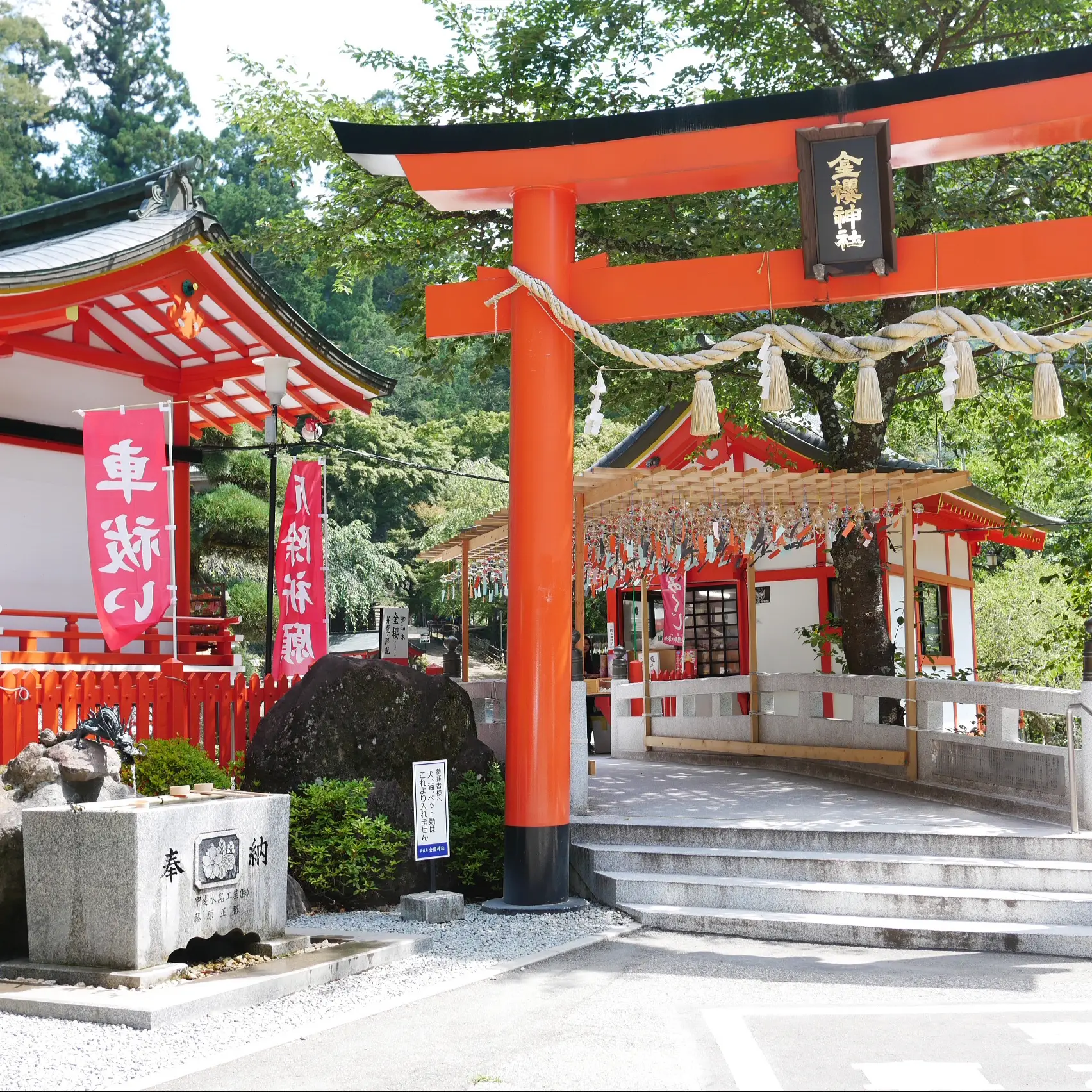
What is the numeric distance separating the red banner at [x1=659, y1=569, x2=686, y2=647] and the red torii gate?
9435mm

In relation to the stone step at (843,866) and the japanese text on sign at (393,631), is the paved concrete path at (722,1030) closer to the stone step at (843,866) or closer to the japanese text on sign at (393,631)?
the stone step at (843,866)

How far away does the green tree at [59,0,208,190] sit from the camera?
44656 mm

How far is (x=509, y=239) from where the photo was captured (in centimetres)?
1393

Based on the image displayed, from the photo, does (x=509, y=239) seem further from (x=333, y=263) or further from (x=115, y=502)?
(x=115, y=502)

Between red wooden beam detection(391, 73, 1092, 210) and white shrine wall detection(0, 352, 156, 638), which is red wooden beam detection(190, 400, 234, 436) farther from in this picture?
red wooden beam detection(391, 73, 1092, 210)

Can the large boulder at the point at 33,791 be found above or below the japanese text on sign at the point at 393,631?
below

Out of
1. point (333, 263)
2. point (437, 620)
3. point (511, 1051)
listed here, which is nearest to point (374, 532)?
point (437, 620)

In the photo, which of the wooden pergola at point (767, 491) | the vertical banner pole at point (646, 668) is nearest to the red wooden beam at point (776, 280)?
the wooden pergola at point (767, 491)

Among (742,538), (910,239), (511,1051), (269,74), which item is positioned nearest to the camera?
(511,1051)

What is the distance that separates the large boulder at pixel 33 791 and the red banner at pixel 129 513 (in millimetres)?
2723

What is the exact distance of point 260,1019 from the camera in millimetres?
5816

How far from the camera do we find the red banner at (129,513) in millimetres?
9914

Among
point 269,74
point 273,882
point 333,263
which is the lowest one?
point 273,882

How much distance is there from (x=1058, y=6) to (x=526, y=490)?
757 centimetres
